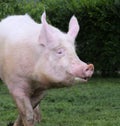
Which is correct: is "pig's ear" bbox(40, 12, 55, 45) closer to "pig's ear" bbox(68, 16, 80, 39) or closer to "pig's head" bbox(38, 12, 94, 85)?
"pig's head" bbox(38, 12, 94, 85)

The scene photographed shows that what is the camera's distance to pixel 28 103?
6.79 m

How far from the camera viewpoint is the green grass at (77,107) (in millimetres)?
8797

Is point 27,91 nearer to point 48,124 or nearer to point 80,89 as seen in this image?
point 48,124

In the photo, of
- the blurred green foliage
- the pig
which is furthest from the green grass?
the blurred green foliage

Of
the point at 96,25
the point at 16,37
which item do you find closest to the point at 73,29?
the point at 16,37

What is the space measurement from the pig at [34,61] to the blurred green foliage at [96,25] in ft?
33.2

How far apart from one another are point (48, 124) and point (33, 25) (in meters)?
1.98

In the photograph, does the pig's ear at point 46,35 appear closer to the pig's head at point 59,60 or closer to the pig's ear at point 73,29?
the pig's head at point 59,60

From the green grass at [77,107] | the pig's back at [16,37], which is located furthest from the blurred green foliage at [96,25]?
the pig's back at [16,37]

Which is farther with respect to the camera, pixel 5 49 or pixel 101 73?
pixel 101 73

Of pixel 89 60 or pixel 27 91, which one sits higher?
pixel 27 91

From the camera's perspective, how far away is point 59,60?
6.14 m

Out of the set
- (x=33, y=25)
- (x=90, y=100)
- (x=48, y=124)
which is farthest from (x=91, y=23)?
(x=33, y=25)

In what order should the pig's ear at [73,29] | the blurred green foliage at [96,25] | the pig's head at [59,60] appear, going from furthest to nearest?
the blurred green foliage at [96,25] < the pig's ear at [73,29] < the pig's head at [59,60]
